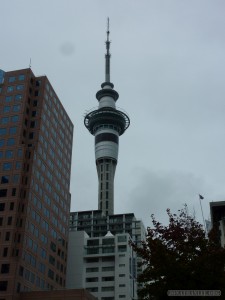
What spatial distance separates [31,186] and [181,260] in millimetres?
87373

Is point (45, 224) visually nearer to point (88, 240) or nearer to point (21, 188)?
point (21, 188)

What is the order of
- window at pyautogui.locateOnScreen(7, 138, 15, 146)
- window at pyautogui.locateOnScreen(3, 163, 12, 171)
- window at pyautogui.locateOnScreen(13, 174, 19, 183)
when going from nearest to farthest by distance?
window at pyautogui.locateOnScreen(13, 174, 19, 183)
window at pyautogui.locateOnScreen(3, 163, 12, 171)
window at pyautogui.locateOnScreen(7, 138, 15, 146)

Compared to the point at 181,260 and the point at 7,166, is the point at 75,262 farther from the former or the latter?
the point at 181,260

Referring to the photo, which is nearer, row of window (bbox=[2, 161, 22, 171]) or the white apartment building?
row of window (bbox=[2, 161, 22, 171])

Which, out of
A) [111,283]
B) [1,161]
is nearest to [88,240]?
[111,283]

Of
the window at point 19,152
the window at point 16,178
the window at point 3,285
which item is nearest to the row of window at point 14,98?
the window at point 19,152

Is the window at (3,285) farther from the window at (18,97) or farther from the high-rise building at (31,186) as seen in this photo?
the window at (18,97)

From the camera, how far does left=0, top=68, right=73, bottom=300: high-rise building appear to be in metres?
108

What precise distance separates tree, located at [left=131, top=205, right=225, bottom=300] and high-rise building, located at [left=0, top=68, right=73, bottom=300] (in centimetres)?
7460

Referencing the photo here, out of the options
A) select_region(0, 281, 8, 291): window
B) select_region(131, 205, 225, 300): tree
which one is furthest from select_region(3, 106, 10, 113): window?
select_region(131, 205, 225, 300): tree

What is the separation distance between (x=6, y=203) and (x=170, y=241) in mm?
84130

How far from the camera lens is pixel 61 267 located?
13188cm

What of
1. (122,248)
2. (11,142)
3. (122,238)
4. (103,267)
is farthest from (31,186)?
(122,238)

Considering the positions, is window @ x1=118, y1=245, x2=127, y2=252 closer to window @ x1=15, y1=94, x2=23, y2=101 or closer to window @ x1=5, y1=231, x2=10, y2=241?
window @ x1=5, y1=231, x2=10, y2=241
